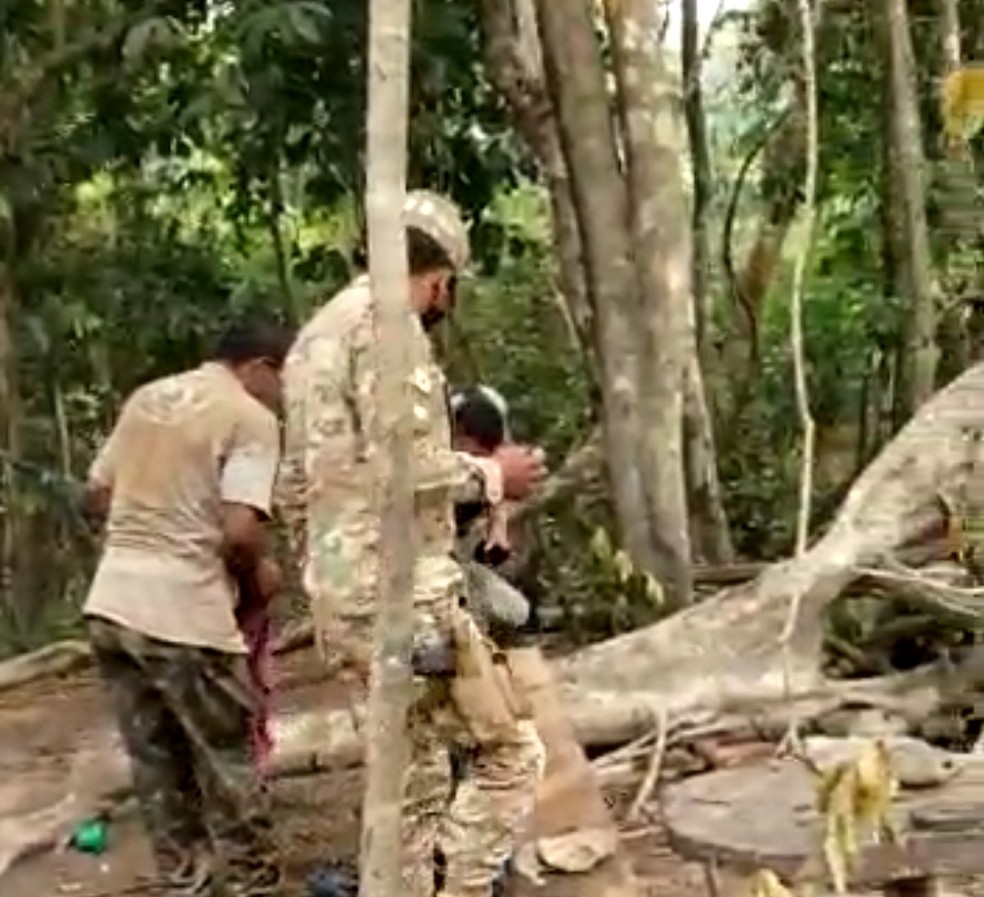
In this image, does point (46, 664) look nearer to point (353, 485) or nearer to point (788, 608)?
point (788, 608)

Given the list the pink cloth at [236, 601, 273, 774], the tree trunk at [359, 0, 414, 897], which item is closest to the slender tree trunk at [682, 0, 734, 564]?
the pink cloth at [236, 601, 273, 774]

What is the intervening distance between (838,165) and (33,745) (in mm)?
5575

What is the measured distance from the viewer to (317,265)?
10.9 metres

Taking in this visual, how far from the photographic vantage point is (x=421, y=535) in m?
4.64

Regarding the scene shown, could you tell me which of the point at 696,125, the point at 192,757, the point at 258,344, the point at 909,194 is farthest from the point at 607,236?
the point at 696,125

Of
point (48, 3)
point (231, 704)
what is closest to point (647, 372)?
point (231, 704)

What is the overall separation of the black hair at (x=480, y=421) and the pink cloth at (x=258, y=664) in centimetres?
79

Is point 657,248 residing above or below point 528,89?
below

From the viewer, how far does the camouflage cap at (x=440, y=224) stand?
4.69 metres

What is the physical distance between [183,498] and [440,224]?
3.69ft

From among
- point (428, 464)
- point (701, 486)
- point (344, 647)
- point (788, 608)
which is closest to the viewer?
point (428, 464)

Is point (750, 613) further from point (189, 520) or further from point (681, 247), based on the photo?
point (189, 520)

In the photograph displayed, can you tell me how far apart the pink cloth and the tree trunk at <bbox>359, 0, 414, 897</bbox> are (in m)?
2.63

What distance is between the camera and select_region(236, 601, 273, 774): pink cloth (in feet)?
19.2
